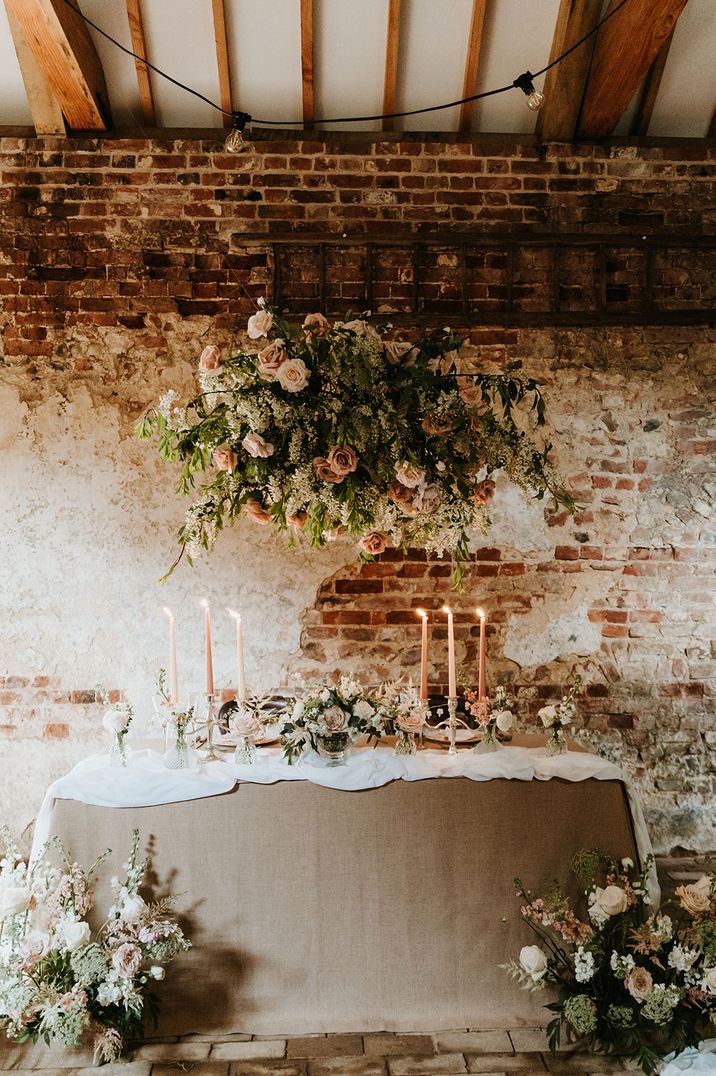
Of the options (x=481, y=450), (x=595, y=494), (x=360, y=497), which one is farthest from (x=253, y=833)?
(x=595, y=494)

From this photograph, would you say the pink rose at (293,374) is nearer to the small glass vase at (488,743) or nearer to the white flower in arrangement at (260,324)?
the white flower in arrangement at (260,324)

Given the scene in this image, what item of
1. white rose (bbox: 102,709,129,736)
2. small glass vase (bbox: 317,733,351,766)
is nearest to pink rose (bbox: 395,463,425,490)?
small glass vase (bbox: 317,733,351,766)

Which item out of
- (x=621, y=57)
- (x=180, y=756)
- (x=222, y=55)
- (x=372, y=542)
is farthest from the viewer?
(x=222, y=55)

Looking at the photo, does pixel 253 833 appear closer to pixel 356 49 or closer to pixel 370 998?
pixel 370 998

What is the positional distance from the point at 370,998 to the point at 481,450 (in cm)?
186

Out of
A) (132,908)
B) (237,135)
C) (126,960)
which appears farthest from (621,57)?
(126,960)

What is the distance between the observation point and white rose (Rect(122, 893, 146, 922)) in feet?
8.30

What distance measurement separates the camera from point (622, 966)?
2494 mm

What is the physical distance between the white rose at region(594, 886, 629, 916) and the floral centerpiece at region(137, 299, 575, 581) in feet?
4.24

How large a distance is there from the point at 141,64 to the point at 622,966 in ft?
13.6

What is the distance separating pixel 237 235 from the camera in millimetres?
3947

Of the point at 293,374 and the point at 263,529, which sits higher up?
the point at 293,374

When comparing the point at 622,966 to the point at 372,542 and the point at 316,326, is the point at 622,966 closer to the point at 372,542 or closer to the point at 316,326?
the point at 372,542

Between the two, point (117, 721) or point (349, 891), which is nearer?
point (349, 891)
